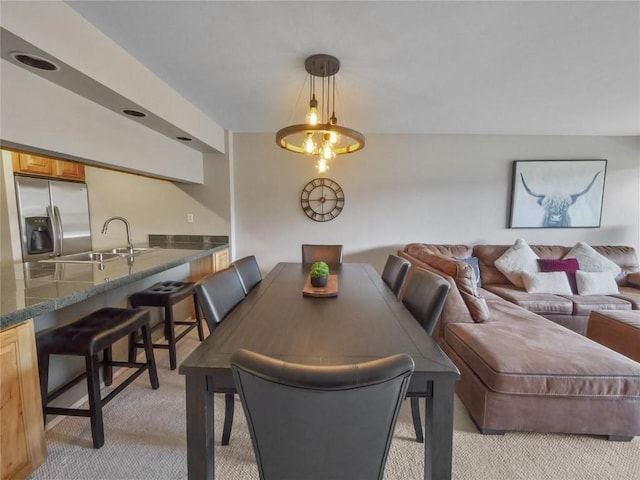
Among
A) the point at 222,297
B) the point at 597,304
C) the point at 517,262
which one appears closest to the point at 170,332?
the point at 222,297

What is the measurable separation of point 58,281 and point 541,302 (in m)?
3.99

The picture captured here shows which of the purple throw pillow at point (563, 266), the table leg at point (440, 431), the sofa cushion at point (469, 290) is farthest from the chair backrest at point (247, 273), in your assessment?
the purple throw pillow at point (563, 266)

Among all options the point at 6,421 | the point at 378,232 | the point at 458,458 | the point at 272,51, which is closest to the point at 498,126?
the point at 378,232

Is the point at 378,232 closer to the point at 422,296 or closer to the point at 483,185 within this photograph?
the point at 483,185

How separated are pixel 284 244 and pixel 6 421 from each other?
2.95 metres

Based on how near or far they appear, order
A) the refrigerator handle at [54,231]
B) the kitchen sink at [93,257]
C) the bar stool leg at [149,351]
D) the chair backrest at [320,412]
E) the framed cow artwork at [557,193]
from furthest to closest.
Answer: the framed cow artwork at [557,193] < the refrigerator handle at [54,231] < the kitchen sink at [93,257] < the bar stool leg at [149,351] < the chair backrest at [320,412]

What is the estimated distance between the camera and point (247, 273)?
2.03 meters

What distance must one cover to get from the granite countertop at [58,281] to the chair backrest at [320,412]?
1146 mm

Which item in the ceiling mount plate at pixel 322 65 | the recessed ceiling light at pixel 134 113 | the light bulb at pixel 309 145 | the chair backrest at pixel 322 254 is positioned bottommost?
the chair backrest at pixel 322 254

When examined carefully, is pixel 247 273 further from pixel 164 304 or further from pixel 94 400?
pixel 94 400

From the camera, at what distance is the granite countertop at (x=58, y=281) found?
1.24 meters

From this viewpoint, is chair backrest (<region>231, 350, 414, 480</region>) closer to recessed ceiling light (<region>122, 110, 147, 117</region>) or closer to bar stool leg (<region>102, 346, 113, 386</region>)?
bar stool leg (<region>102, 346, 113, 386</region>)

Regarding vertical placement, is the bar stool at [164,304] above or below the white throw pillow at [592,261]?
below

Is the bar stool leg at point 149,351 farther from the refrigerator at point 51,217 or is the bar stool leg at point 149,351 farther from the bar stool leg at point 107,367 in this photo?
the refrigerator at point 51,217
